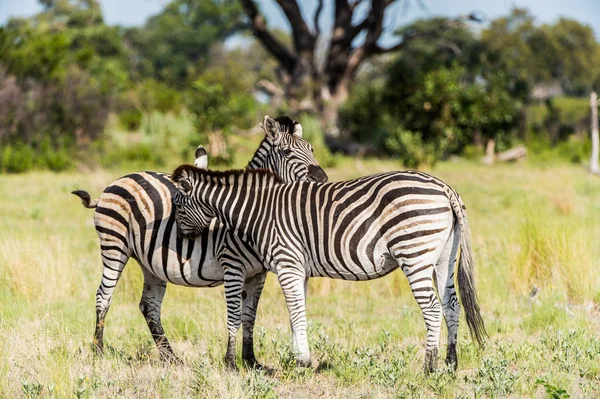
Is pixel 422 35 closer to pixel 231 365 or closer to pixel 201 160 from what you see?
pixel 201 160

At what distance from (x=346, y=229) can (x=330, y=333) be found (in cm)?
A: 195

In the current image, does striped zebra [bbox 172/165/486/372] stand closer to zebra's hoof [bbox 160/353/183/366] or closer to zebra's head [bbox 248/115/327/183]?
zebra's head [bbox 248/115/327/183]

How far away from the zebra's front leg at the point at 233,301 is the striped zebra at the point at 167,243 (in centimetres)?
2

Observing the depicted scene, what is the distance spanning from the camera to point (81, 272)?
8922 mm

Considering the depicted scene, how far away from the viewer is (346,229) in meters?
5.32

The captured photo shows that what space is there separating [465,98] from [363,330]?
1950cm

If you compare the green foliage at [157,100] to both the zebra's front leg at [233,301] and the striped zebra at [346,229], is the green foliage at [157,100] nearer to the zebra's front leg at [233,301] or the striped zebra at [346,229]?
the striped zebra at [346,229]

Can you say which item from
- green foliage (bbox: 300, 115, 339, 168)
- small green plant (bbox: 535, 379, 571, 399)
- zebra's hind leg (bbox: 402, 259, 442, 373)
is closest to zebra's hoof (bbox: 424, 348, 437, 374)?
zebra's hind leg (bbox: 402, 259, 442, 373)

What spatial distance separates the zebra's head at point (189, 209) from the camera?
5676mm

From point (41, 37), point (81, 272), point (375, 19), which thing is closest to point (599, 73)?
point (375, 19)

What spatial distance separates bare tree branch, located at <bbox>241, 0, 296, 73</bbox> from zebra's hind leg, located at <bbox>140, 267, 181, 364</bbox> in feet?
78.3

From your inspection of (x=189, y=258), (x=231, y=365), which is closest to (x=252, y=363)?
(x=231, y=365)

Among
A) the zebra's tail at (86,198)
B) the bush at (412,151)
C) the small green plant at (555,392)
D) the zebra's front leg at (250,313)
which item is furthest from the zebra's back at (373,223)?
the bush at (412,151)

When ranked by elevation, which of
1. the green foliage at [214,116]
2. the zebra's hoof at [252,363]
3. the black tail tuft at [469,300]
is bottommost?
the zebra's hoof at [252,363]
